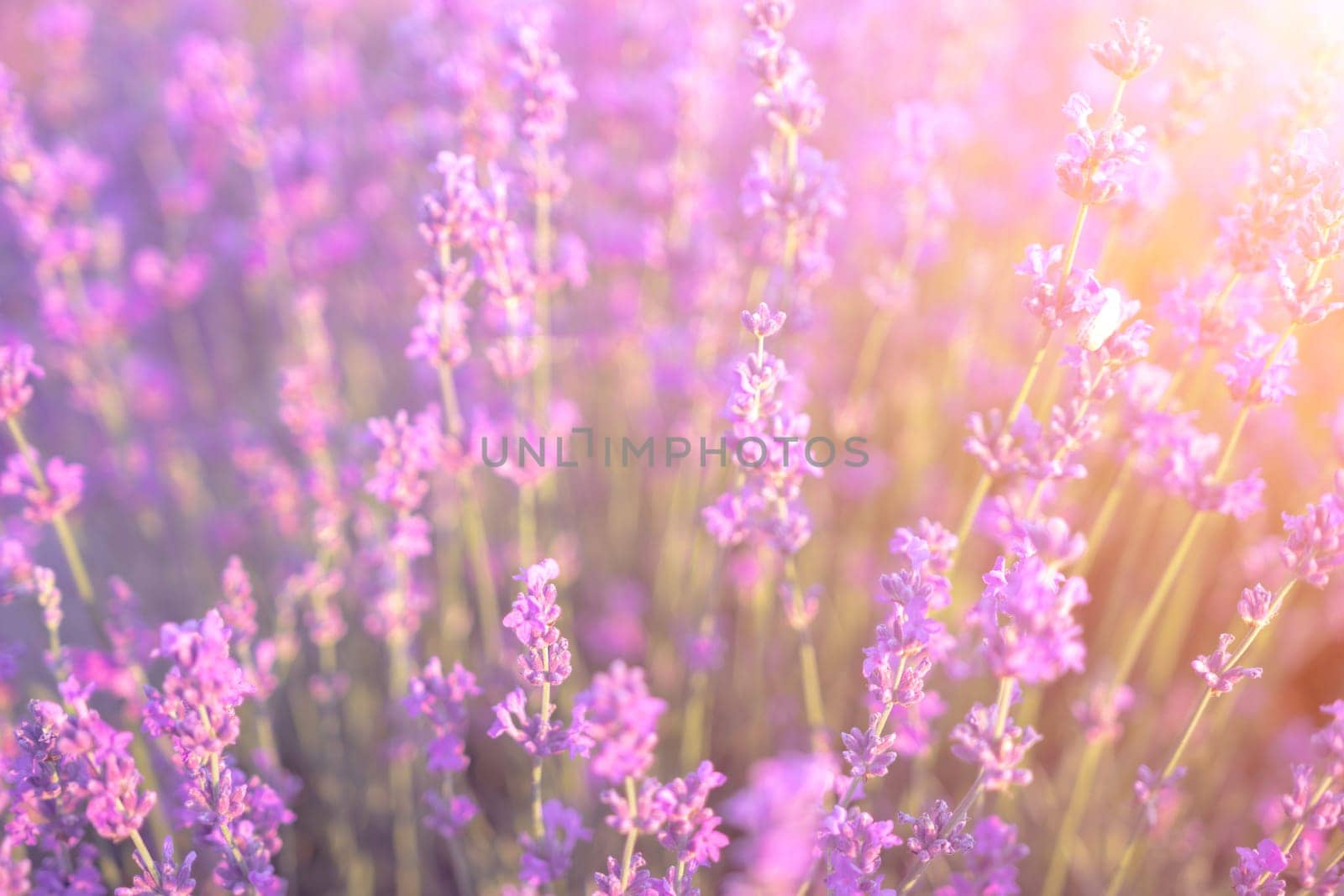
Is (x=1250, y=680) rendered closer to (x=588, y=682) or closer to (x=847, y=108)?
(x=588, y=682)

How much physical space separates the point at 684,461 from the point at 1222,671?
2.31m

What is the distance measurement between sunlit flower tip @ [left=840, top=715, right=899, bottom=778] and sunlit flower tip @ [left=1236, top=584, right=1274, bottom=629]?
864 mm

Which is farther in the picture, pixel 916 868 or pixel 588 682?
pixel 588 682

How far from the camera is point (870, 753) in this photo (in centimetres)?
176

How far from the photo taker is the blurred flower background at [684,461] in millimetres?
1889

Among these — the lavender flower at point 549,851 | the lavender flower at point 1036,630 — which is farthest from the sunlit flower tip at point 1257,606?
the lavender flower at point 549,851

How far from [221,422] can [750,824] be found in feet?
14.3

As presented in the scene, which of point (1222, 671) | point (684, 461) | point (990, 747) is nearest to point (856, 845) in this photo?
point (990, 747)

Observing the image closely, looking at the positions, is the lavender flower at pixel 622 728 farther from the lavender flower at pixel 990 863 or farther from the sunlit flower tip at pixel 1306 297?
the sunlit flower tip at pixel 1306 297

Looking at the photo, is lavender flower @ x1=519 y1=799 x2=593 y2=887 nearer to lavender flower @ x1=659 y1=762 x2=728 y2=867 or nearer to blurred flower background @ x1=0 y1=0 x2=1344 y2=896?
blurred flower background @ x1=0 y1=0 x2=1344 y2=896

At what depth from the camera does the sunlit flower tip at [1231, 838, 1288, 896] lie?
1.81 metres

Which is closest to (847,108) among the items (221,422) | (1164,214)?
(1164,214)

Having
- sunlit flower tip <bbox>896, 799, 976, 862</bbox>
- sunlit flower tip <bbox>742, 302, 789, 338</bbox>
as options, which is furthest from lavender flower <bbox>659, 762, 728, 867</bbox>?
sunlit flower tip <bbox>742, 302, 789, 338</bbox>

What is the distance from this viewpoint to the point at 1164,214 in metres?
4.41
